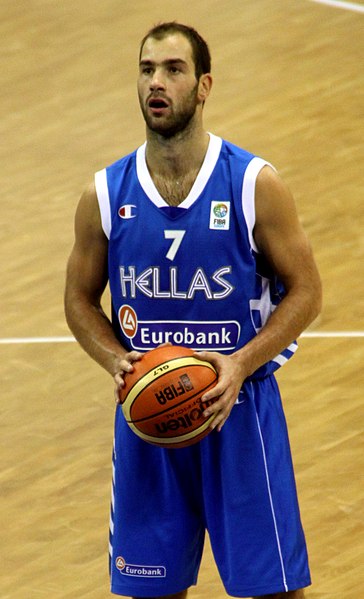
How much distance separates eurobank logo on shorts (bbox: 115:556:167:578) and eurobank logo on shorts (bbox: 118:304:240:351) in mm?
713

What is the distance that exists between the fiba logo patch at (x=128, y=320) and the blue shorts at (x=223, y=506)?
0.99ft

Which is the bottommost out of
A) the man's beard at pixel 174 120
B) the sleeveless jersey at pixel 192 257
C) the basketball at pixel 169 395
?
the basketball at pixel 169 395

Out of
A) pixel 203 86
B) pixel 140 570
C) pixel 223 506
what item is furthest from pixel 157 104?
pixel 140 570

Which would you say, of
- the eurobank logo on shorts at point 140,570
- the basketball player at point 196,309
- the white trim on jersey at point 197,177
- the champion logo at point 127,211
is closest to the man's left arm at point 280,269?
the basketball player at point 196,309

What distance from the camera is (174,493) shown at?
502 centimetres

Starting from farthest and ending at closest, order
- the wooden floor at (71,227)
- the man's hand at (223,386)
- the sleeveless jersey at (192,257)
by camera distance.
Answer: the wooden floor at (71,227), the sleeveless jersey at (192,257), the man's hand at (223,386)

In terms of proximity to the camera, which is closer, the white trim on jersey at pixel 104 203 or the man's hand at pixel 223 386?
the man's hand at pixel 223 386

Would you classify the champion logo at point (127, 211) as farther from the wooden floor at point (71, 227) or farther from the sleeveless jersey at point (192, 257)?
the wooden floor at point (71, 227)

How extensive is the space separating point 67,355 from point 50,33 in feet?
14.8

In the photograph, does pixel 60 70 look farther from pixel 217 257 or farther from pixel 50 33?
pixel 217 257

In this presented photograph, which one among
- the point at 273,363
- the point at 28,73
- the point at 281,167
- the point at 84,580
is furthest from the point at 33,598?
the point at 28,73

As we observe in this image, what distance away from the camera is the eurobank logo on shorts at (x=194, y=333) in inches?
195

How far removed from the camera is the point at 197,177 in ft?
16.2

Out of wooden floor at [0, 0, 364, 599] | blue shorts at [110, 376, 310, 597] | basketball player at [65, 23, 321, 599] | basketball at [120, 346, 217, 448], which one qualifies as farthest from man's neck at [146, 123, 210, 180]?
wooden floor at [0, 0, 364, 599]
